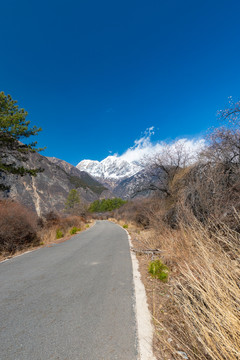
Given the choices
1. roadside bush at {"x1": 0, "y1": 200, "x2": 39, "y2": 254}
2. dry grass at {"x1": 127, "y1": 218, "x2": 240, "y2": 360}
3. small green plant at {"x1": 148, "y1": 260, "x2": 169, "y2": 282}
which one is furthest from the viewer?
roadside bush at {"x1": 0, "y1": 200, "x2": 39, "y2": 254}

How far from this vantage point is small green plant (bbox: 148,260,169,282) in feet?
13.0

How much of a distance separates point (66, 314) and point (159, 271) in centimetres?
264

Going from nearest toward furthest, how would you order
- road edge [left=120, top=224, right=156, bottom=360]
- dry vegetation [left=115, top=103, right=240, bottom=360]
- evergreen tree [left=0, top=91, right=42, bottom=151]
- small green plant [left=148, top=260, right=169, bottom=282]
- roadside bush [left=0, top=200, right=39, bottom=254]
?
dry vegetation [left=115, top=103, right=240, bottom=360], road edge [left=120, top=224, right=156, bottom=360], small green plant [left=148, top=260, right=169, bottom=282], roadside bush [left=0, top=200, right=39, bottom=254], evergreen tree [left=0, top=91, right=42, bottom=151]

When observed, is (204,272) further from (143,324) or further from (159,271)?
(159,271)

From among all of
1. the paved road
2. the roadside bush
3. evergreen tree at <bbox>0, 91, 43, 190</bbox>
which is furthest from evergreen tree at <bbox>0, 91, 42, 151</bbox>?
the paved road

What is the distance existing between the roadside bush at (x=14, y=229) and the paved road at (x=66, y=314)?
8.03 feet

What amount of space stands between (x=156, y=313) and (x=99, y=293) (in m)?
1.20

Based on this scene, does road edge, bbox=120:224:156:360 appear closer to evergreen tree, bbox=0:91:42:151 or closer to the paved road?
the paved road

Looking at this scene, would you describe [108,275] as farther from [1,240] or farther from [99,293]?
[1,240]

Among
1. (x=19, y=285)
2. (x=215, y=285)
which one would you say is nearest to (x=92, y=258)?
(x=19, y=285)

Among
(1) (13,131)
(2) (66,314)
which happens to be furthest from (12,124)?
(2) (66,314)

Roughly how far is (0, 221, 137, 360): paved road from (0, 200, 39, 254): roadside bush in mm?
2447

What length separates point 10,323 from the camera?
2.29 metres

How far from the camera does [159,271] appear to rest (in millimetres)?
4359
